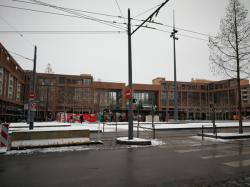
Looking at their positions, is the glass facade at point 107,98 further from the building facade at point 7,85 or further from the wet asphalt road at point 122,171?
the wet asphalt road at point 122,171

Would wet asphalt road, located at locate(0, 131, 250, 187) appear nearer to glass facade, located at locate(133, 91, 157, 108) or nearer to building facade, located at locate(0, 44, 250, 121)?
building facade, located at locate(0, 44, 250, 121)

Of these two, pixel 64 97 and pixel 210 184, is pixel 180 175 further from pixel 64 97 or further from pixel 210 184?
pixel 64 97

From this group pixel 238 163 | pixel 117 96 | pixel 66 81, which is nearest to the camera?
pixel 238 163

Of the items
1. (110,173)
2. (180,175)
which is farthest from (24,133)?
(180,175)

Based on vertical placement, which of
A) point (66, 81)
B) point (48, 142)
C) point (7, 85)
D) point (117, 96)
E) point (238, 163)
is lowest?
point (238, 163)

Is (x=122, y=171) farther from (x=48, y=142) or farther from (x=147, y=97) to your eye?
(x=147, y=97)

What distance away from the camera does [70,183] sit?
5223mm

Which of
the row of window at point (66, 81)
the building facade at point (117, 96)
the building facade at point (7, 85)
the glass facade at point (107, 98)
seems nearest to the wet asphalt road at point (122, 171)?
the building facade at point (7, 85)

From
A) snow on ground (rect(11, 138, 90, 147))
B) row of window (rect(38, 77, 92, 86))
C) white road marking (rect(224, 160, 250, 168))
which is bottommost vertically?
white road marking (rect(224, 160, 250, 168))

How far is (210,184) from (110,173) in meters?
2.63

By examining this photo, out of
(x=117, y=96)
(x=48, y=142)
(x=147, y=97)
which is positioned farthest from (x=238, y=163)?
(x=147, y=97)

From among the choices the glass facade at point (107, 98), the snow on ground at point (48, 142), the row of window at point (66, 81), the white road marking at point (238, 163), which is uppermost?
the row of window at point (66, 81)

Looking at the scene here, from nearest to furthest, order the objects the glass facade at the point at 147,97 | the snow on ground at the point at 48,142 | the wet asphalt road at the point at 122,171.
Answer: the wet asphalt road at the point at 122,171
the snow on ground at the point at 48,142
the glass facade at the point at 147,97

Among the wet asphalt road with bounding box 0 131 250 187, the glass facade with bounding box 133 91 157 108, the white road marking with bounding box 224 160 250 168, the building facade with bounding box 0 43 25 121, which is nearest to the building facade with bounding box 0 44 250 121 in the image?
the glass facade with bounding box 133 91 157 108
